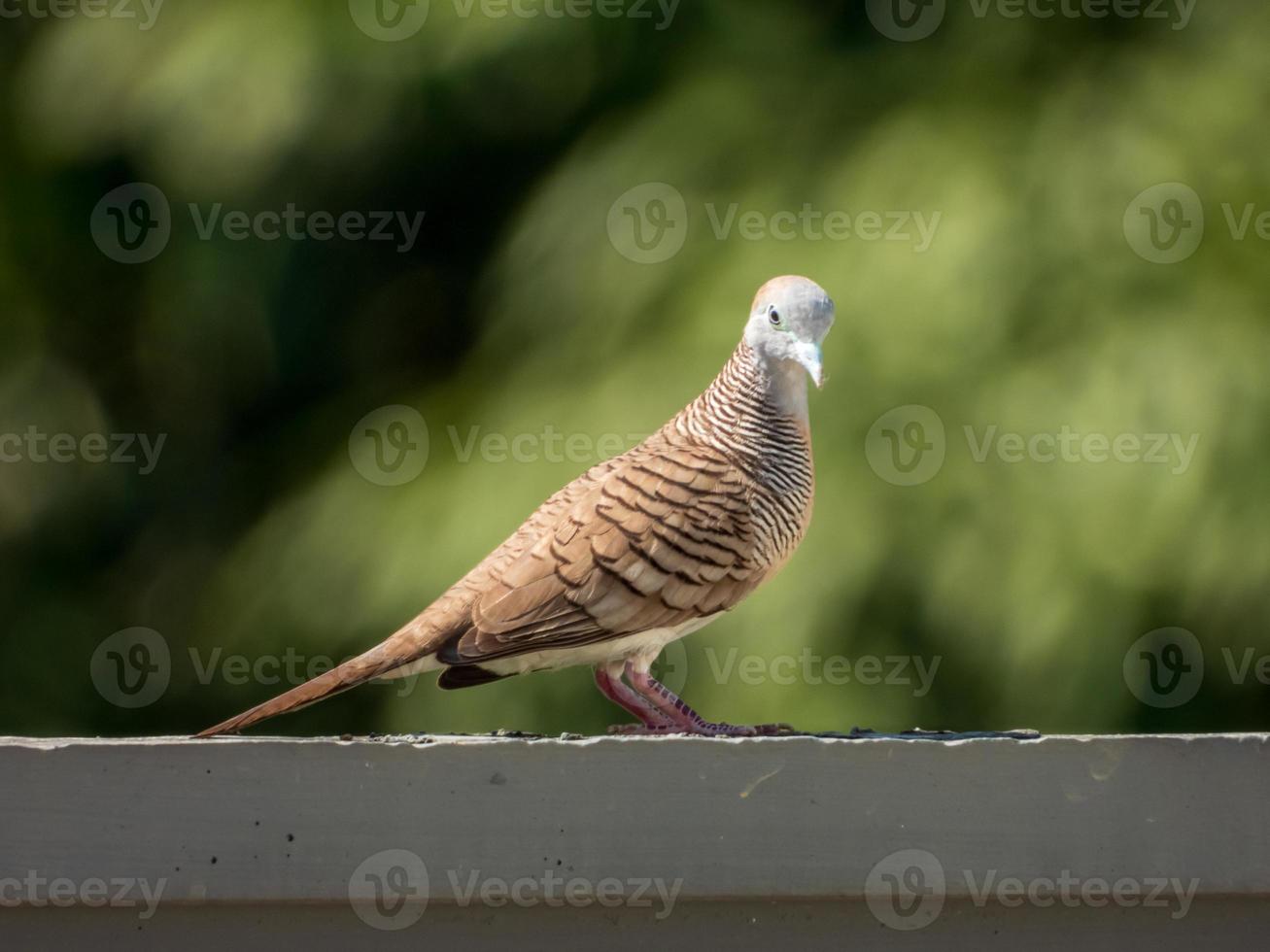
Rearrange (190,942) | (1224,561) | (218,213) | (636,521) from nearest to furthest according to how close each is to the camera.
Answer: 1. (190,942)
2. (636,521)
3. (1224,561)
4. (218,213)

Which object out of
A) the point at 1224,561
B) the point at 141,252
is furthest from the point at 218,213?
the point at 1224,561

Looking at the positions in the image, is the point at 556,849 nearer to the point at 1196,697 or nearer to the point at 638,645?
the point at 638,645

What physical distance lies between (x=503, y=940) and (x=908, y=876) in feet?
1.92

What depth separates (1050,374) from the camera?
4586 mm

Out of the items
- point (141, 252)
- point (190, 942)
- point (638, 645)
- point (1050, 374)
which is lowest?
point (190, 942)
